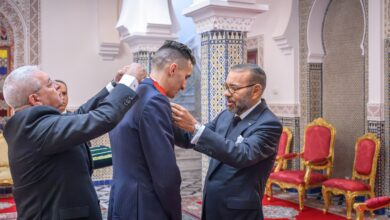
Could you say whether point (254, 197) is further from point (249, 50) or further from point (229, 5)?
point (249, 50)

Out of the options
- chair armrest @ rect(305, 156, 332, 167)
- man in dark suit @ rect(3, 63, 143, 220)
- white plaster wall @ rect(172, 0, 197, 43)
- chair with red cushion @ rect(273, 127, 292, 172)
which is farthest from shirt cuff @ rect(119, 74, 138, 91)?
white plaster wall @ rect(172, 0, 197, 43)

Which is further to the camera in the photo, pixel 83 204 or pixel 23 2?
pixel 23 2

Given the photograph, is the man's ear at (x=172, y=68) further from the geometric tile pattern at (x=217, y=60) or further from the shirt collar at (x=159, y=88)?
the geometric tile pattern at (x=217, y=60)

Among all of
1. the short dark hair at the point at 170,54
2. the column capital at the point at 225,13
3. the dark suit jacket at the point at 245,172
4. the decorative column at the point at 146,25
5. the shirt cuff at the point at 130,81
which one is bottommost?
the dark suit jacket at the point at 245,172

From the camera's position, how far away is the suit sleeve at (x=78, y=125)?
1.74 m

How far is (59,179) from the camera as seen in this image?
74.0 inches

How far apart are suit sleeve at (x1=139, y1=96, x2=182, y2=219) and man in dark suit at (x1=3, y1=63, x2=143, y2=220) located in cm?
13

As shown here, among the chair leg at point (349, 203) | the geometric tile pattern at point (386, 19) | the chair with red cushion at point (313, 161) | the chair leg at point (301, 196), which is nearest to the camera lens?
the chair leg at point (349, 203)

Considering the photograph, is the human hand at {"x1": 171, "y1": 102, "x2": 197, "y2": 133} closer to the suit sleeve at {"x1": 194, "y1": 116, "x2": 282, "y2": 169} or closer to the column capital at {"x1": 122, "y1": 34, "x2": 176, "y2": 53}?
the suit sleeve at {"x1": 194, "y1": 116, "x2": 282, "y2": 169}

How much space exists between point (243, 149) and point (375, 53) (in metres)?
4.02

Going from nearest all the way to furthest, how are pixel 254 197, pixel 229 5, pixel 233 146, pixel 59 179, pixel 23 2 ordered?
pixel 59 179 → pixel 233 146 → pixel 254 197 → pixel 229 5 → pixel 23 2

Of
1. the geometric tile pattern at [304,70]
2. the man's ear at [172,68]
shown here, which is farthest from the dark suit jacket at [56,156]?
the geometric tile pattern at [304,70]

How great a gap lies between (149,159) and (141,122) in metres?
0.16

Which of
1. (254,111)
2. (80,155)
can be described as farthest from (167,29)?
(80,155)
